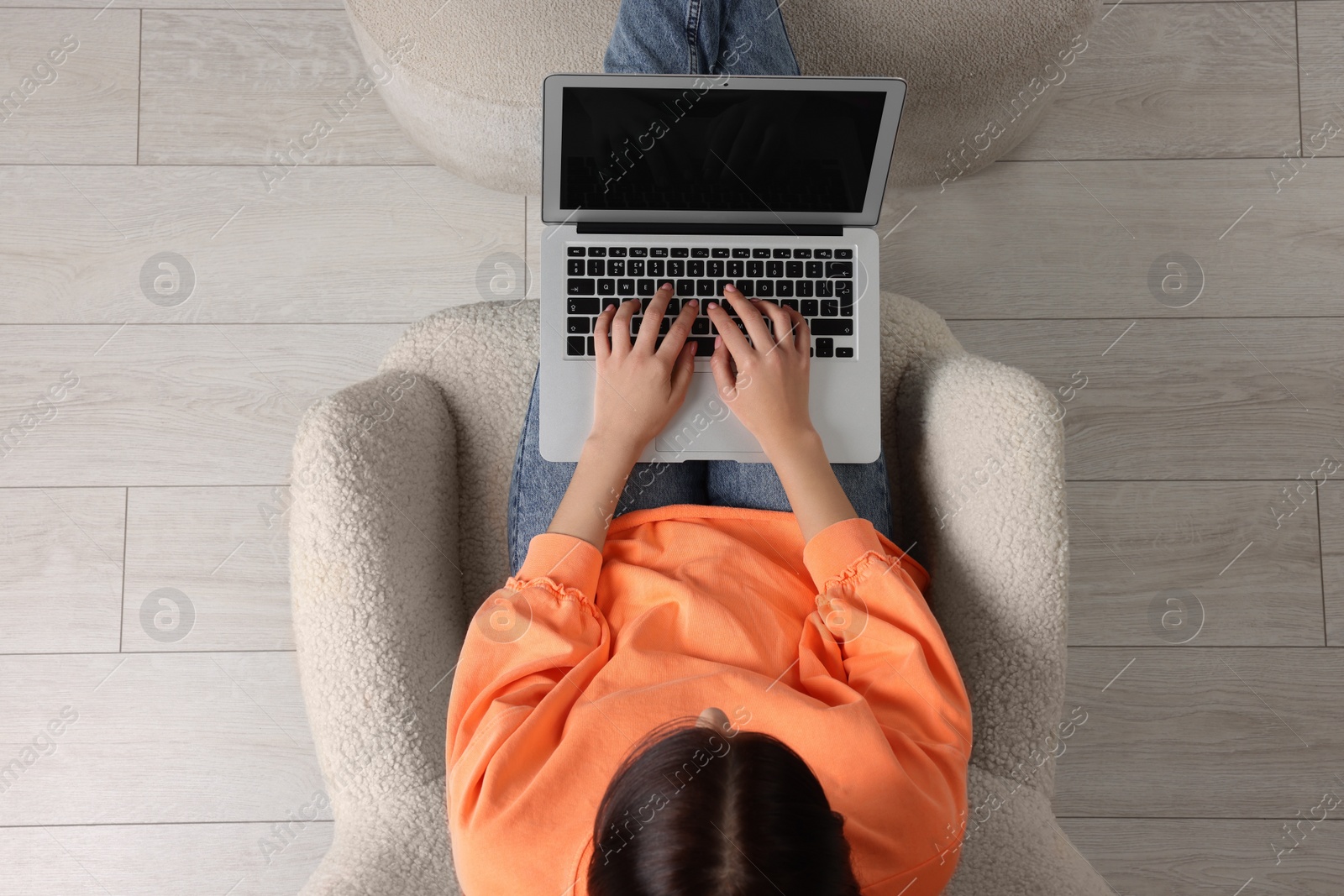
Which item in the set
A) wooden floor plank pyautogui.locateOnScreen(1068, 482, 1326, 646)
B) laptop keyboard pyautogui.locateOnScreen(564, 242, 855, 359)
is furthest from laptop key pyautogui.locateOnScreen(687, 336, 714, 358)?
wooden floor plank pyautogui.locateOnScreen(1068, 482, 1326, 646)

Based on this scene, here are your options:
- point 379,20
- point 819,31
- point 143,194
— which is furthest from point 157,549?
point 819,31

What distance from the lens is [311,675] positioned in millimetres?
788

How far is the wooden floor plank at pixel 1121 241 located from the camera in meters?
1.21

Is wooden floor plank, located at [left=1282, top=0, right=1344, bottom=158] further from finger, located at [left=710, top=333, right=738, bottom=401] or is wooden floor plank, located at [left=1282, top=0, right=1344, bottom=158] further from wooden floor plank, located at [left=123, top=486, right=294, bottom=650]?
wooden floor plank, located at [left=123, top=486, right=294, bottom=650]

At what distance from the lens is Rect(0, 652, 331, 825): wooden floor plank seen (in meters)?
1.12

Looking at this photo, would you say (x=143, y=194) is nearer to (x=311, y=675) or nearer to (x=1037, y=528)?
(x=311, y=675)

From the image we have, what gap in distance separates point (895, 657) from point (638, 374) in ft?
1.12

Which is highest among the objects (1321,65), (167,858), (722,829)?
(1321,65)

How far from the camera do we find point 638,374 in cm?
82

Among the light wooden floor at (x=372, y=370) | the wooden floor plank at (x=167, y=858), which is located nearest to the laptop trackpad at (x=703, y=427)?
the light wooden floor at (x=372, y=370)

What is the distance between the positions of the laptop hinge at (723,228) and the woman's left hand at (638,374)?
0.07 m

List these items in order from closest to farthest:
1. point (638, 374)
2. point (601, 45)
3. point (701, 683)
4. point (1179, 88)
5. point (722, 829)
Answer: point (722, 829) → point (701, 683) → point (638, 374) → point (601, 45) → point (1179, 88)

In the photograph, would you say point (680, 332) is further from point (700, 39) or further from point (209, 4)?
point (209, 4)

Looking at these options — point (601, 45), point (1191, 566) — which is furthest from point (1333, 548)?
point (601, 45)
